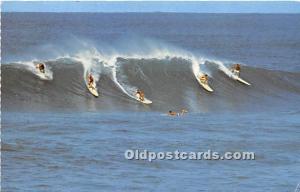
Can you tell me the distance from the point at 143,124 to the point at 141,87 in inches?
260

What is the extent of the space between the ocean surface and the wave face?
1.6 inches

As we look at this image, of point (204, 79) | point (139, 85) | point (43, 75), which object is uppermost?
point (204, 79)

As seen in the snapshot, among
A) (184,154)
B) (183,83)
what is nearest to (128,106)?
Result: (183,83)

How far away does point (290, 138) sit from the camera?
2286 centimetres

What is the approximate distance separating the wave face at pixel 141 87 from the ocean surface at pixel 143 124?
0.04 meters

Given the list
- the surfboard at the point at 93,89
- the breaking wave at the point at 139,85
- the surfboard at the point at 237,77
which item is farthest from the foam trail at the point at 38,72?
the surfboard at the point at 237,77

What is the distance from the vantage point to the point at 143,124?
2475 cm

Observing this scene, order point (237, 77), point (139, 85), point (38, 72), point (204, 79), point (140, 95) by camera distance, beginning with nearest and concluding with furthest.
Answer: point (140, 95)
point (139, 85)
point (38, 72)
point (204, 79)
point (237, 77)

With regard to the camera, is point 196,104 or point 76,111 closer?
point 76,111

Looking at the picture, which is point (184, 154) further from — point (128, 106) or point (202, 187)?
point (128, 106)

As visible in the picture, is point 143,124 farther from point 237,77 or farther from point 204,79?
point 237,77

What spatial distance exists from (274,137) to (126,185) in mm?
6996

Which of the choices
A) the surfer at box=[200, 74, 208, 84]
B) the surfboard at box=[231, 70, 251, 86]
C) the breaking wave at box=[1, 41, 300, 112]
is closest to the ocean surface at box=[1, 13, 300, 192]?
the breaking wave at box=[1, 41, 300, 112]

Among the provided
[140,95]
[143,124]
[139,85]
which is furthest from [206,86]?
[143,124]
